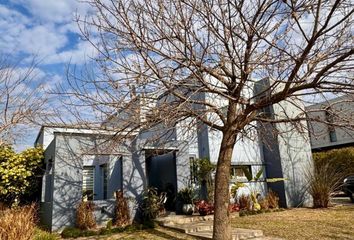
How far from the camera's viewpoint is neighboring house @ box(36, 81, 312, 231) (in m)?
12.3

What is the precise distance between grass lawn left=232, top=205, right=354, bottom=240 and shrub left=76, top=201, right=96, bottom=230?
5.79 meters

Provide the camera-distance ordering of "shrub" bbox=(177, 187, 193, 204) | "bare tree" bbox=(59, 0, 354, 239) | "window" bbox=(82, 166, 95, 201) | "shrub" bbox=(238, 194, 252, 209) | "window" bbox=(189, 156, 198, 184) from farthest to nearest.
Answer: "window" bbox=(82, 166, 95, 201)
"window" bbox=(189, 156, 198, 184)
"shrub" bbox=(238, 194, 252, 209)
"shrub" bbox=(177, 187, 193, 204)
"bare tree" bbox=(59, 0, 354, 239)

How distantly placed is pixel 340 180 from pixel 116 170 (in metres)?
13.2

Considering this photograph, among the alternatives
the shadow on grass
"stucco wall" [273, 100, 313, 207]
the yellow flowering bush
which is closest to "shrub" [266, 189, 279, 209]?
"stucco wall" [273, 100, 313, 207]

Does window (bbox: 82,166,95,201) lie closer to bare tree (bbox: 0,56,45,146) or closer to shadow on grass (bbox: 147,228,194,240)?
bare tree (bbox: 0,56,45,146)

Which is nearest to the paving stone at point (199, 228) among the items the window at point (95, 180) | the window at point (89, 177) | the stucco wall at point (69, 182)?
the stucco wall at point (69, 182)

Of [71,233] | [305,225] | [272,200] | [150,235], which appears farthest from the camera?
[272,200]

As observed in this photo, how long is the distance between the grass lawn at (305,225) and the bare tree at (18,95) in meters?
9.84

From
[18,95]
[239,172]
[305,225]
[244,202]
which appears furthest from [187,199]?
[18,95]

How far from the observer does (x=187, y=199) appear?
1477cm

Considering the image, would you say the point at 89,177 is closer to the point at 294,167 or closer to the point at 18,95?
the point at 18,95

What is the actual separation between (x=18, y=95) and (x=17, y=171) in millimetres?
4084

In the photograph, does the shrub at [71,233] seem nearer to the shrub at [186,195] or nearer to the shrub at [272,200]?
the shrub at [186,195]

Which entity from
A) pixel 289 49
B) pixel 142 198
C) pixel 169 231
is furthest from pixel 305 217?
pixel 289 49
